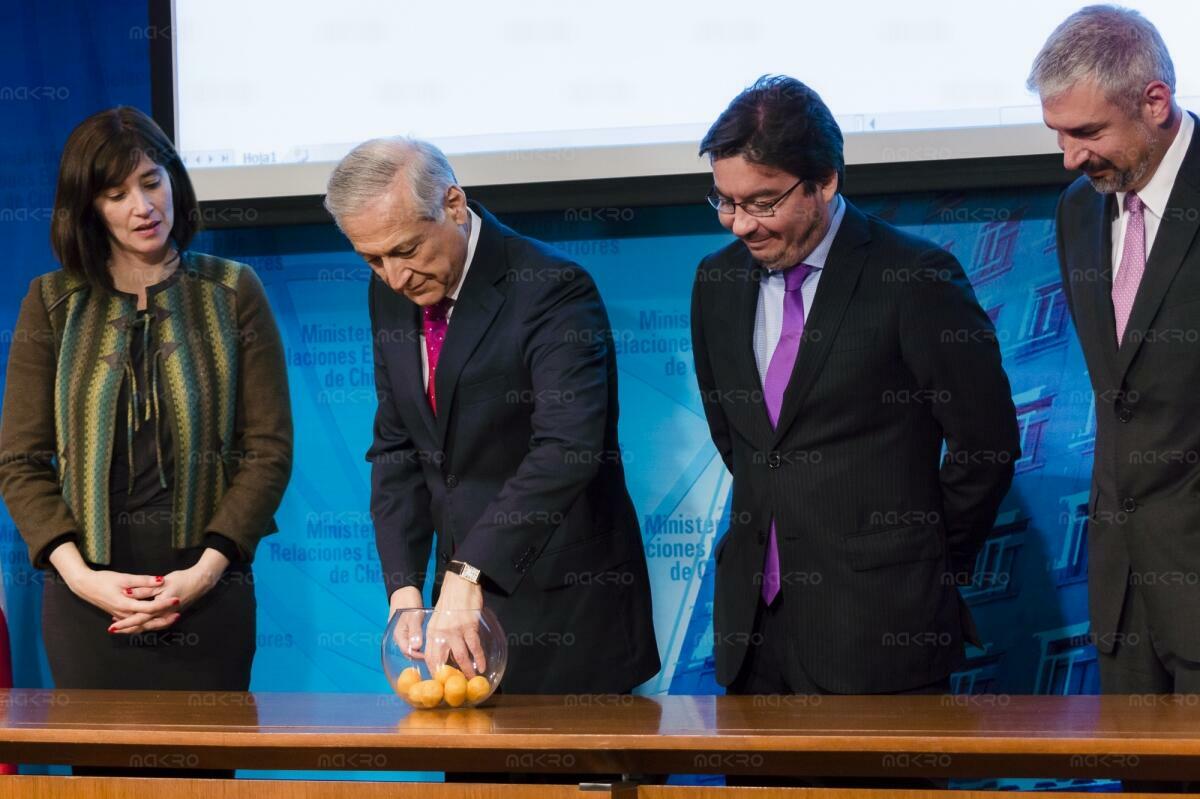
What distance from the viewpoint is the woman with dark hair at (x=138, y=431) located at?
2.68 m

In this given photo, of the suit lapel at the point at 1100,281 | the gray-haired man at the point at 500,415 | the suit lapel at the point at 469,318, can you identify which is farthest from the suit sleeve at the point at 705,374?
the suit lapel at the point at 1100,281

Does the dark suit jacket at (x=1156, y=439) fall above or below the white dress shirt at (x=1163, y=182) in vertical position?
below

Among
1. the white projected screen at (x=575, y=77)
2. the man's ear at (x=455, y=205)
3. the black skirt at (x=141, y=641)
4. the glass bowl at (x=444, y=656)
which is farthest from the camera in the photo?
the white projected screen at (x=575, y=77)

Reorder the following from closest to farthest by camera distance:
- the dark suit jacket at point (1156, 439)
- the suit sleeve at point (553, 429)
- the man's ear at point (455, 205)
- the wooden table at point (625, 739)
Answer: the wooden table at point (625, 739) → the dark suit jacket at point (1156, 439) → the suit sleeve at point (553, 429) → the man's ear at point (455, 205)

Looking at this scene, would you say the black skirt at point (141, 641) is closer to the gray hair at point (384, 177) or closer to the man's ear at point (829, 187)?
the gray hair at point (384, 177)

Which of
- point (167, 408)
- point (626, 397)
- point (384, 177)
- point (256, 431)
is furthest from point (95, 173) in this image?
point (626, 397)

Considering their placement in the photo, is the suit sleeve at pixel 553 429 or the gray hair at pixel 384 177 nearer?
the suit sleeve at pixel 553 429

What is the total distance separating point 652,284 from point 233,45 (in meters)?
1.24

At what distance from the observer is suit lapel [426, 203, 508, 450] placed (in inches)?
98.3

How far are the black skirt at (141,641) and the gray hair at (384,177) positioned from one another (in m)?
0.83

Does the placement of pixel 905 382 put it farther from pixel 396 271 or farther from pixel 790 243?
pixel 396 271

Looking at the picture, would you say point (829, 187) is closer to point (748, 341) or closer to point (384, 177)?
point (748, 341)

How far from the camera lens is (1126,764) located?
5.68 feet

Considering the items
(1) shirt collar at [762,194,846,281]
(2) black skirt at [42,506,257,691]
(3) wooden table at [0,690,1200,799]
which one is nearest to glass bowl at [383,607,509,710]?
(3) wooden table at [0,690,1200,799]
